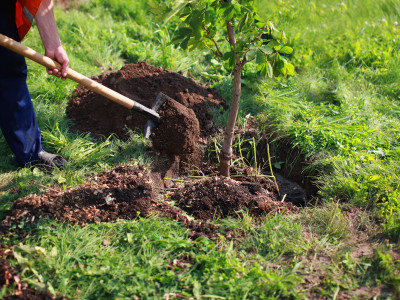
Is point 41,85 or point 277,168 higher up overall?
point 41,85

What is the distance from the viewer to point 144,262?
8.17 feet

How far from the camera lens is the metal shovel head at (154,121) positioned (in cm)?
357

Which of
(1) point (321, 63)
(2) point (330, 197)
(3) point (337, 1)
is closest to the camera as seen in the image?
(2) point (330, 197)

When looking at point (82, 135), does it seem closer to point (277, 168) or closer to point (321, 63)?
point (277, 168)

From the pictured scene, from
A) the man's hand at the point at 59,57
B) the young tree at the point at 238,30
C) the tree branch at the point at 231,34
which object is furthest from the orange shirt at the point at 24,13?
the tree branch at the point at 231,34

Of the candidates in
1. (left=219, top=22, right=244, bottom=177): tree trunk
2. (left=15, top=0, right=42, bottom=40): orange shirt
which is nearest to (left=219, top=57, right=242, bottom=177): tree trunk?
(left=219, top=22, right=244, bottom=177): tree trunk

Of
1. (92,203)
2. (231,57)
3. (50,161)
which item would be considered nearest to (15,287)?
(92,203)

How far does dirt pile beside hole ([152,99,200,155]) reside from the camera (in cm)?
357

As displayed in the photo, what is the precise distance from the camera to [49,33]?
298 centimetres

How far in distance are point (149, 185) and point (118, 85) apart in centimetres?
129

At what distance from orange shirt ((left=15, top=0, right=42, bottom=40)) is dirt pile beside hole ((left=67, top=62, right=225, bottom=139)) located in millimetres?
1146

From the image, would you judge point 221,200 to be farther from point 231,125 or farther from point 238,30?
point 238,30

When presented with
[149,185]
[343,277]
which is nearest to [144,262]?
[149,185]

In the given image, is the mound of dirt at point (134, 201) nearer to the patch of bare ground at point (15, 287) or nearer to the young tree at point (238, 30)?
the patch of bare ground at point (15, 287)
